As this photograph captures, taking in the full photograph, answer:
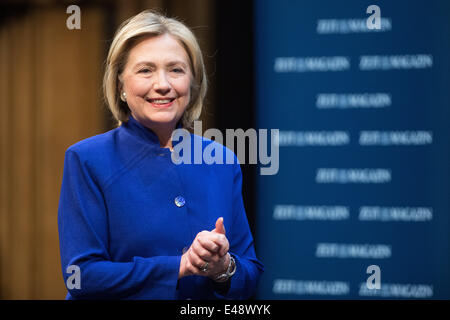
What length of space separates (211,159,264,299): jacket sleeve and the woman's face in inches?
11.7

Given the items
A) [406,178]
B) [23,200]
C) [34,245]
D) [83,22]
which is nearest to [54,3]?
[83,22]

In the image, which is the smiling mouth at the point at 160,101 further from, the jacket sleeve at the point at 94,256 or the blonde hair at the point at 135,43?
the jacket sleeve at the point at 94,256

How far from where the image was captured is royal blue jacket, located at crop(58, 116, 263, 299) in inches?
47.9

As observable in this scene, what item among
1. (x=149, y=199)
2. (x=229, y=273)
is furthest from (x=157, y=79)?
(x=229, y=273)

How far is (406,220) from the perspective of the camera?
6.39ft

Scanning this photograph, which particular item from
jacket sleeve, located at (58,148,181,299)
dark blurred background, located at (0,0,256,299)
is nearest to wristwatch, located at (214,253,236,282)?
jacket sleeve, located at (58,148,181,299)

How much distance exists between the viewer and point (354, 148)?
6.67ft

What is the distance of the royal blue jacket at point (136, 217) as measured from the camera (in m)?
1.22

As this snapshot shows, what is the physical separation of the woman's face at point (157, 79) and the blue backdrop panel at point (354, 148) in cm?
86

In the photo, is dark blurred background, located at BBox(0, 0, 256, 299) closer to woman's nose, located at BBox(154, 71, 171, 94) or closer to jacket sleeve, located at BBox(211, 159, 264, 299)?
jacket sleeve, located at BBox(211, 159, 264, 299)

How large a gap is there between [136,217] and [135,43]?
0.46m

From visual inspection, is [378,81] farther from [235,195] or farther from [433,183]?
[235,195]

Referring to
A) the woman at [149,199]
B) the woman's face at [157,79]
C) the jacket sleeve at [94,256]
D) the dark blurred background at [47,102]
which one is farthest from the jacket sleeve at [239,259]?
the dark blurred background at [47,102]

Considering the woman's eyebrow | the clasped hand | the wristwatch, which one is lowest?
the wristwatch
